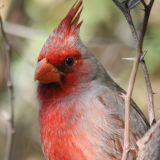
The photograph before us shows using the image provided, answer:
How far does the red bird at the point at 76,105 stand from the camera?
14.3 feet

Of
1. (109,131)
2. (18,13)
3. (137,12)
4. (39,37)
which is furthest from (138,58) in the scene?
(18,13)

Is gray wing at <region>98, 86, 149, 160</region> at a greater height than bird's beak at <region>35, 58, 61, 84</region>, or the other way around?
bird's beak at <region>35, 58, 61, 84</region>

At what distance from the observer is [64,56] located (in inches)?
182

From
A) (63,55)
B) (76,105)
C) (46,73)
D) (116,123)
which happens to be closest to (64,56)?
(63,55)

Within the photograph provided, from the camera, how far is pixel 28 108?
6.93 meters

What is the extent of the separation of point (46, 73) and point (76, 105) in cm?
27

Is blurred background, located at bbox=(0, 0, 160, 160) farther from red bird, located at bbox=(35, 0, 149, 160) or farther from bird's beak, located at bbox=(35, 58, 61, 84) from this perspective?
bird's beak, located at bbox=(35, 58, 61, 84)

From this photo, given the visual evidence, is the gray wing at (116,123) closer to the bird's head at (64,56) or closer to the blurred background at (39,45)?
the bird's head at (64,56)

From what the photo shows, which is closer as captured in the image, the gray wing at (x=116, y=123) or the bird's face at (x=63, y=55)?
the gray wing at (x=116, y=123)

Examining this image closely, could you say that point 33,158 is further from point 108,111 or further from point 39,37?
point 108,111

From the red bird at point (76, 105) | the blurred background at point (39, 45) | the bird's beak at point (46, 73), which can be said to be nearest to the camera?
the red bird at point (76, 105)

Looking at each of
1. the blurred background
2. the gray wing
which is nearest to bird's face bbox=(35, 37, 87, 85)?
the gray wing

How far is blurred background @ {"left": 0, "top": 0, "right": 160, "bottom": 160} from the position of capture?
6.34 metres

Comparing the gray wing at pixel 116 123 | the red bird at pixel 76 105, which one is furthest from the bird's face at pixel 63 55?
the gray wing at pixel 116 123
